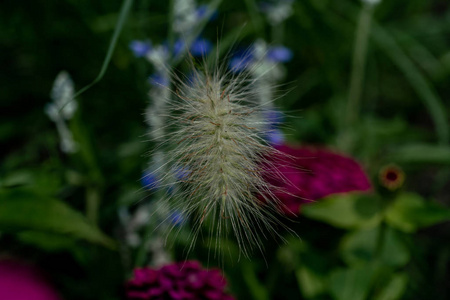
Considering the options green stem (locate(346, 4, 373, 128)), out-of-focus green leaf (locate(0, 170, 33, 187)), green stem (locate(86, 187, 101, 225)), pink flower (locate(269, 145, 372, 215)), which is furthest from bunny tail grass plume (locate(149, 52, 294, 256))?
green stem (locate(346, 4, 373, 128))

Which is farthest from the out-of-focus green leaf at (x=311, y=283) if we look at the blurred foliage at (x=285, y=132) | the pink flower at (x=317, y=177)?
the pink flower at (x=317, y=177)

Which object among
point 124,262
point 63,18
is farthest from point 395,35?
point 124,262

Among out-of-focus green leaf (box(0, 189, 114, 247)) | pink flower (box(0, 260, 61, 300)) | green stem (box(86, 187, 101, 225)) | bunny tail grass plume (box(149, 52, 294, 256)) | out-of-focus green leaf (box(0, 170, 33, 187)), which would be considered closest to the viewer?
A: pink flower (box(0, 260, 61, 300))

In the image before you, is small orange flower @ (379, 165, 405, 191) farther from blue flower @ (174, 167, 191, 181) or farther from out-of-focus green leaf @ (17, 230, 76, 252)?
out-of-focus green leaf @ (17, 230, 76, 252)

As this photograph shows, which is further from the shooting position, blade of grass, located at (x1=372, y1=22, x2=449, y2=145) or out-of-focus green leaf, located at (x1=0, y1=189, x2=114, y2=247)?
blade of grass, located at (x1=372, y1=22, x2=449, y2=145)

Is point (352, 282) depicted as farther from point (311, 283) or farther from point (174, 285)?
point (174, 285)

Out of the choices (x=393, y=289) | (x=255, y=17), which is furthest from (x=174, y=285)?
(x=255, y=17)
